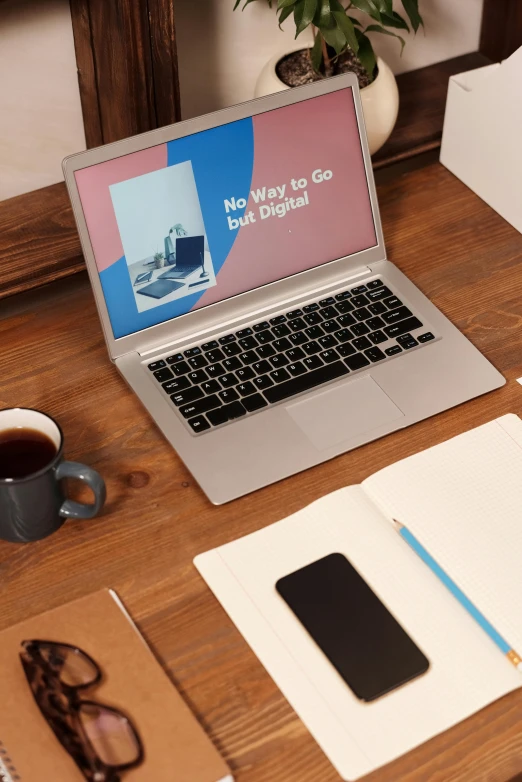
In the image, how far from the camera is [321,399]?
1056mm

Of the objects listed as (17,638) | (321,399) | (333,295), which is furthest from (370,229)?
(17,638)

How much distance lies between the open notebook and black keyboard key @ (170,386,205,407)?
0.18 m

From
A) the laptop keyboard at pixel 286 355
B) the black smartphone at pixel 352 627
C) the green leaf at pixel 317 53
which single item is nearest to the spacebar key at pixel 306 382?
the laptop keyboard at pixel 286 355

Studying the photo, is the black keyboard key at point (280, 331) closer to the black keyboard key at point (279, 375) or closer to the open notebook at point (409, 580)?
the black keyboard key at point (279, 375)

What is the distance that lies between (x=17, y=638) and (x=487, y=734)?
1.33ft

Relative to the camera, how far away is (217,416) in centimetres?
102

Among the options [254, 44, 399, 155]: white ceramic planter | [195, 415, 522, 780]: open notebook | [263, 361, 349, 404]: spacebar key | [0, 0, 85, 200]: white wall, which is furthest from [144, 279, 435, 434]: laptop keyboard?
[0, 0, 85, 200]: white wall

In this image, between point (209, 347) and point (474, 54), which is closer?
point (209, 347)

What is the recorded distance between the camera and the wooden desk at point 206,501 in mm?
800

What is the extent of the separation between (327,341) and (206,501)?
9.6 inches

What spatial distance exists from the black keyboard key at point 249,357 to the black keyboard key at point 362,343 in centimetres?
12

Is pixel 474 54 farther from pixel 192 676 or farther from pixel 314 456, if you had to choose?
pixel 192 676

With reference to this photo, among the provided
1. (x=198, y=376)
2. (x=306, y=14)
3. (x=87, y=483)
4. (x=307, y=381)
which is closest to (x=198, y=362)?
(x=198, y=376)

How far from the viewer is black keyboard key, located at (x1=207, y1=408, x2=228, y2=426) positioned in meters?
1.02
